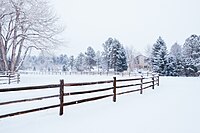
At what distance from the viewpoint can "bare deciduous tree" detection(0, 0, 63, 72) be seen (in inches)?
945

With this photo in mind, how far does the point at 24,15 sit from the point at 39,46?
4026 mm

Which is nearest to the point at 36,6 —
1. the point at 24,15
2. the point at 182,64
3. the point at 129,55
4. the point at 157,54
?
the point at 24,15

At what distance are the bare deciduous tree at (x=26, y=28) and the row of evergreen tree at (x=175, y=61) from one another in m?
31.2

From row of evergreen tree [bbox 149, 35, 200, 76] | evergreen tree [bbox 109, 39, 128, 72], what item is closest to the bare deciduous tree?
row of evergreen tree [bbox 149, 35, 200, 76]

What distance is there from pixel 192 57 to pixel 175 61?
727cm

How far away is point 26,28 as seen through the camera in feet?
82.4

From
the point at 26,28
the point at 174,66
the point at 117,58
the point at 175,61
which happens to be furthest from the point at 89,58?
the point at 26,28

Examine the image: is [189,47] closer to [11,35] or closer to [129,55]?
[129,55]

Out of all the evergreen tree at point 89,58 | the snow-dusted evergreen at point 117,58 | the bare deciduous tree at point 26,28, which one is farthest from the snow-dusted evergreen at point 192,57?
the bare deciduous tree at point 26,28

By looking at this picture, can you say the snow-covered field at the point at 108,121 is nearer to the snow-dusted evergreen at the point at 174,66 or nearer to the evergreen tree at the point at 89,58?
the snow-dusted evergreen at the point at 174,66

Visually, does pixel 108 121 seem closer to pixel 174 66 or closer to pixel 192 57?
pixel 174 66

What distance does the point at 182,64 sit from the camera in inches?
2158

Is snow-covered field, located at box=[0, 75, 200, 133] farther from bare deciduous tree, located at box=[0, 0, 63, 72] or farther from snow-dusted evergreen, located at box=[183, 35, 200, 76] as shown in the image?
snow-dusted evergreen, located at box=[183, 35, 200, 76]

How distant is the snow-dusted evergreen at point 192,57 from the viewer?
5316cm
